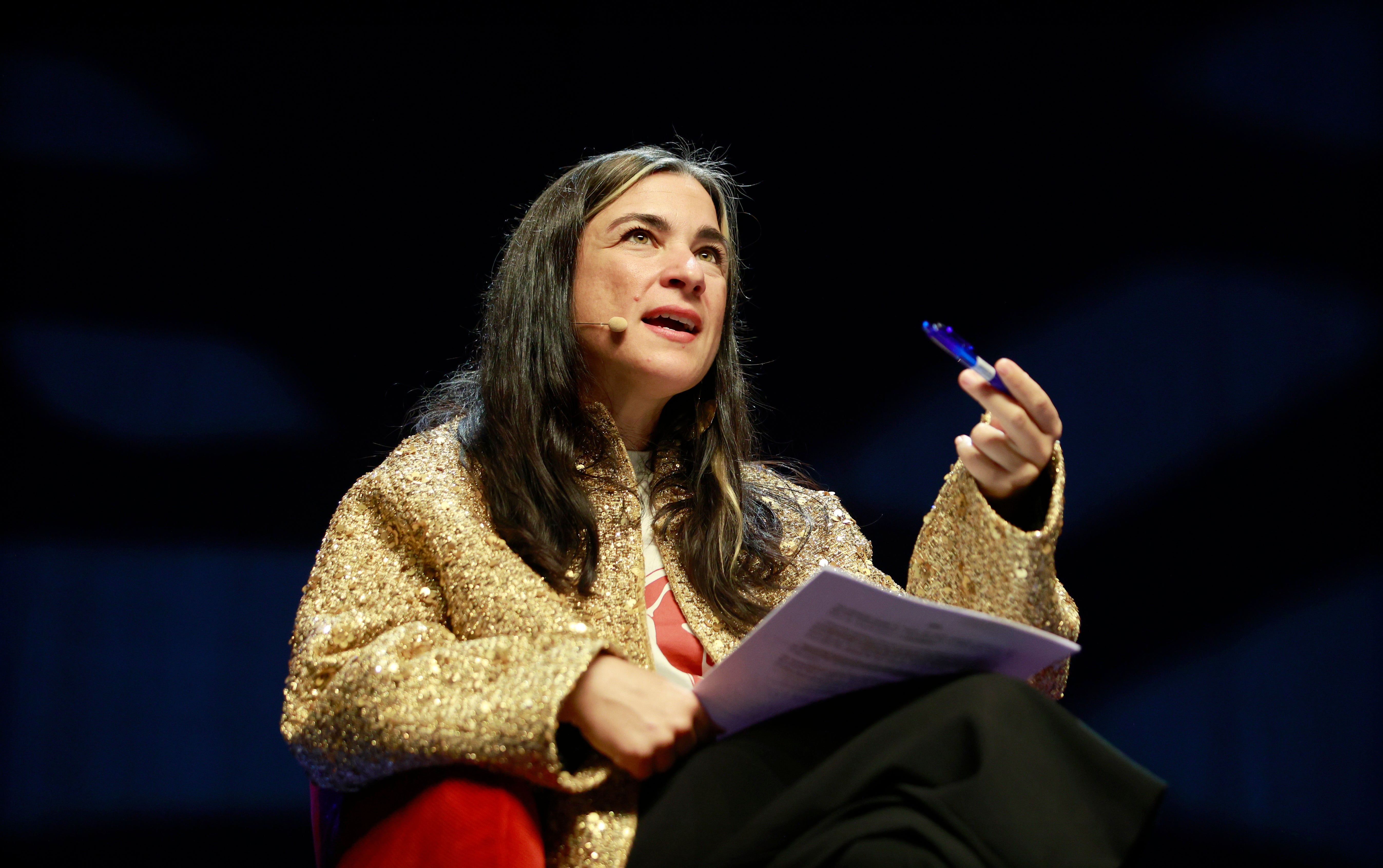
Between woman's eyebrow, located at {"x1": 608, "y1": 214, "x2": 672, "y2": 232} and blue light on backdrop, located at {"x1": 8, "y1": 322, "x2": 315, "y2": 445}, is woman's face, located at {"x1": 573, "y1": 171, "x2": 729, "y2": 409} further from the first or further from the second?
blue light on backdrop, located at {"x1": 8, "y1": 322, "x2": 315, "y2": 445}

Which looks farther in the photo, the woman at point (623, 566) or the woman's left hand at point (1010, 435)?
the woman's left hand at point (1010, 435)

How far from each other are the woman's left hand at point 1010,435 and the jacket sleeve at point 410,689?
46 centimetres

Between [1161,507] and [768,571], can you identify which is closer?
[768,571]

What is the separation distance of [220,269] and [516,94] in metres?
0.74

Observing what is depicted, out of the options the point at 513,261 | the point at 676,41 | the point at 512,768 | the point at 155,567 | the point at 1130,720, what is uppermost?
the point at 676,41

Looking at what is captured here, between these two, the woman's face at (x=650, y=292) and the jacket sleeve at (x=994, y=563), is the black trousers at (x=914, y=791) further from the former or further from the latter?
the woman's face at (x=650, y=292)

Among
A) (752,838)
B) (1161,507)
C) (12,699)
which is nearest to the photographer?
(752,838)

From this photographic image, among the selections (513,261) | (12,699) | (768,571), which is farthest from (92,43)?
(768,571)

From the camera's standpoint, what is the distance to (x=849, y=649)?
2.81 ft

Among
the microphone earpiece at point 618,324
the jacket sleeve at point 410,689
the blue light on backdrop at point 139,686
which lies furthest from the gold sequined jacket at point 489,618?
the blue light on backdrop at point 139,686

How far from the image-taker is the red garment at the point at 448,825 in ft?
2.89

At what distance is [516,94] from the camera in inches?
88.9

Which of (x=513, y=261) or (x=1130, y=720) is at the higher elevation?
(x=513, y=261)

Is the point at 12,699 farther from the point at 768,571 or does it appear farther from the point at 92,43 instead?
the point at 768,571
